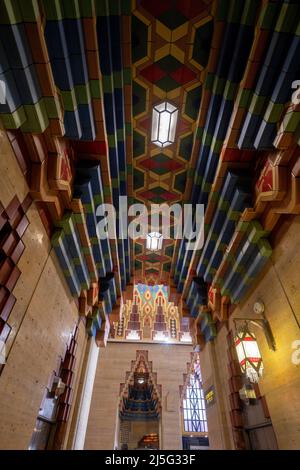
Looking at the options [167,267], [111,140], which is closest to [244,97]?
[111,140]

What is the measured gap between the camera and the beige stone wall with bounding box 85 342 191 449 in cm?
1323

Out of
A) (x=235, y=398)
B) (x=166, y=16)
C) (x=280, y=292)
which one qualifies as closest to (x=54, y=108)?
(x=166, y=16)

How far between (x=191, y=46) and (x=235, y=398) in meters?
7.24

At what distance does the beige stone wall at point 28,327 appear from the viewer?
3.21 m

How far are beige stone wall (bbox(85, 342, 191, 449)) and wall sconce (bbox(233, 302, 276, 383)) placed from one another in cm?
1252

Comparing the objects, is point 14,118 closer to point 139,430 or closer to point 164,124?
point 164,124

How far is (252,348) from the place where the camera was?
14.7 ft

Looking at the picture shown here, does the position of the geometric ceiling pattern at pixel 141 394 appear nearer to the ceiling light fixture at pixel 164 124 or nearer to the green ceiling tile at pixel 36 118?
the ceiling light fixture at pixel 164 124

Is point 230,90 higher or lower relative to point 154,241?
lower

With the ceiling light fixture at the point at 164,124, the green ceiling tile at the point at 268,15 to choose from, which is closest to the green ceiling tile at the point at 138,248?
the ceiling light fixture at the point at 164,124

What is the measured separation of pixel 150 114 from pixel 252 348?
489cm

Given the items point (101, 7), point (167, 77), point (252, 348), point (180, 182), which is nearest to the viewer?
point (101, 7)

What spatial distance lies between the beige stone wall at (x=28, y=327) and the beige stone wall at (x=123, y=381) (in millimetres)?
11389

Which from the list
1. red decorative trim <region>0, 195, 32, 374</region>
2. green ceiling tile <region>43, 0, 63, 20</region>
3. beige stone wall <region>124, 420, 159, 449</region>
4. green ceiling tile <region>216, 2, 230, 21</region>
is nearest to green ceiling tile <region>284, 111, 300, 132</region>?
green ceiling tile <region>216, 2, 230, 21</region>
